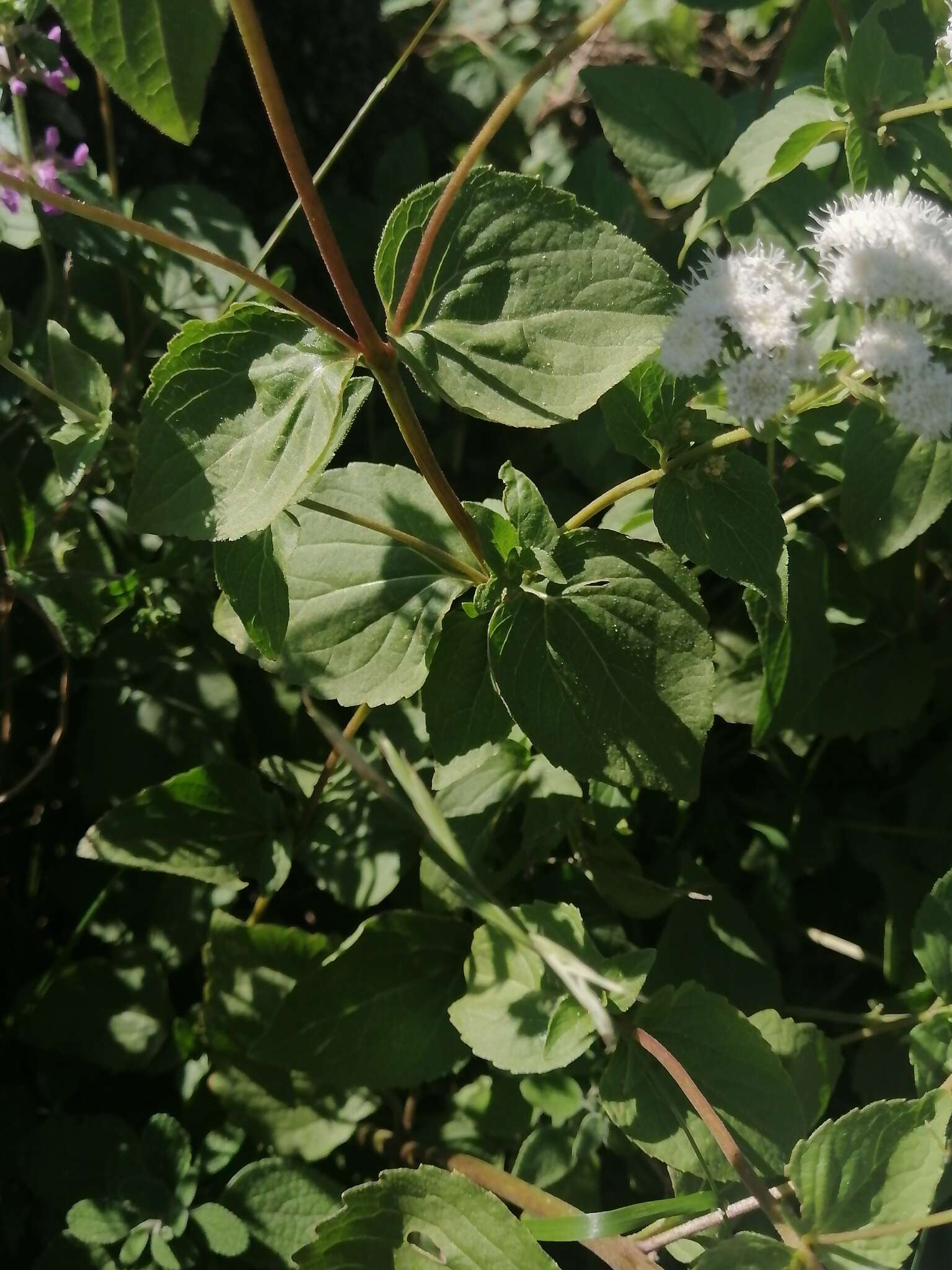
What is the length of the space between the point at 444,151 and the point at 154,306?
0.59 m

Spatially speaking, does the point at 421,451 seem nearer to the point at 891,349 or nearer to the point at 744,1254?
the point at 891,349

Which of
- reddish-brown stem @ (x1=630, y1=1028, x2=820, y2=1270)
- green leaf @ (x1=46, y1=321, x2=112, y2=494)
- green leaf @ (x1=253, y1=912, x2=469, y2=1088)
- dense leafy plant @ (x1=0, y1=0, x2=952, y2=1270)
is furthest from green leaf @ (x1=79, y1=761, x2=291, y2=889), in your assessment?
reddish-brown stem @ (x1=630, y1=1028, x2=820, y2=1270)

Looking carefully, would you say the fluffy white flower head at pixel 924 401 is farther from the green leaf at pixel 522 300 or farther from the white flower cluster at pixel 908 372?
the green leaf at pixel 522 300

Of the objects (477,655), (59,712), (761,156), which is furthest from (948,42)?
(59,712)

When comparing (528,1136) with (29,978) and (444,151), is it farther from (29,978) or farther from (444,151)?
(444,151)

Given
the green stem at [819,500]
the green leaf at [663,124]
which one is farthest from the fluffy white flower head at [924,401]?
the green leaf at [663,124]

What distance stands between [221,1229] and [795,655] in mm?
737

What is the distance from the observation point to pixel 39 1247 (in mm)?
1095

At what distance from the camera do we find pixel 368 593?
900mm

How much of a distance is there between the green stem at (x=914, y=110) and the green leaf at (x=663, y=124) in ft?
0.70

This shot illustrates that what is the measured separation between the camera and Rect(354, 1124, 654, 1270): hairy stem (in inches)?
32.9

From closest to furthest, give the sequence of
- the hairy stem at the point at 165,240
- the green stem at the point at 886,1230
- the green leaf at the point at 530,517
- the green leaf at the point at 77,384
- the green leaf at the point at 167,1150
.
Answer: the hairy stem at the point at 165,240
the green stem at the point at 886,1230
the green leaf at the point at 530,517
the green leaf at the point at 77,384
the green leaf at the point at 167,1150

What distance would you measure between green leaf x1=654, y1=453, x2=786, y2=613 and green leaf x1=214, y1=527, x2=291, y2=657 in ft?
0.92

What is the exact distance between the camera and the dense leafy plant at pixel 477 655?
2.35 feet
